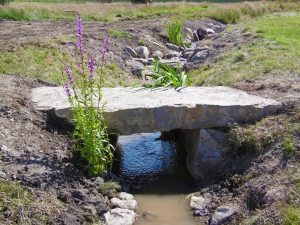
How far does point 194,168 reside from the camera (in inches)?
342

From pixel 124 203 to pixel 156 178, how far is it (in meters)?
1.65

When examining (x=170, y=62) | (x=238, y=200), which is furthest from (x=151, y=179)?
(x=170, y=62)

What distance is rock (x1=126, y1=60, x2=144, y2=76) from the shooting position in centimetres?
1416

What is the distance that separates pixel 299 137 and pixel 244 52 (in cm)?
639

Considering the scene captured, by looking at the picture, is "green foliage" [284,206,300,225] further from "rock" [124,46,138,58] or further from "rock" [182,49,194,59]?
"rock" [182,49,194,59]

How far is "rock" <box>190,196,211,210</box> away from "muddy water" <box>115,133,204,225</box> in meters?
0.11

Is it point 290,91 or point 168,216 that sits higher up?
point 290,91

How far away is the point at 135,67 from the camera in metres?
14.4

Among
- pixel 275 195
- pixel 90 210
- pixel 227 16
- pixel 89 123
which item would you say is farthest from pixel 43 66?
pixel 227 16

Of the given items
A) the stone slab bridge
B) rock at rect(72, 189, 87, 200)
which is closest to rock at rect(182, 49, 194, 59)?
the stone slab bridge

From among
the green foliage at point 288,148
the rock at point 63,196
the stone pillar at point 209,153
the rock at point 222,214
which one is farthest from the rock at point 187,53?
the rock at point 63,196

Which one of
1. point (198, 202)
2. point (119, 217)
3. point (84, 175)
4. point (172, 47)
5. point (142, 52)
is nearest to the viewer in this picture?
point (119, 217)

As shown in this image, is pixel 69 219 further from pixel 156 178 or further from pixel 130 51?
pixel 130 51

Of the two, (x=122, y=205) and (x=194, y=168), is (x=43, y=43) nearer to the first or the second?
(x=194, y=168)
